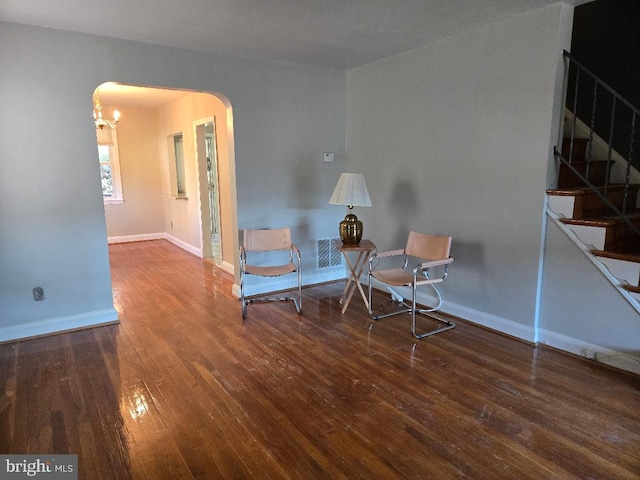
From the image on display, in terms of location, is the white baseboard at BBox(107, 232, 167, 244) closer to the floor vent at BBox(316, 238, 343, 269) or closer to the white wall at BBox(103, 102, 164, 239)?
the white wall at BBox(103, 102, 164, 239)

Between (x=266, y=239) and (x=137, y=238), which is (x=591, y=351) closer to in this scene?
(x=266, y=239)

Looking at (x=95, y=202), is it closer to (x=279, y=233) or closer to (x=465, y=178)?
(x=279, y=233)

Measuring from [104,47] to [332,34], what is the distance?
1931 millimetres

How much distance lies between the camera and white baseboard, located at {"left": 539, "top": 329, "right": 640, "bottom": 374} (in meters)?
2.70

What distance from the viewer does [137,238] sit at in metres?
7.84

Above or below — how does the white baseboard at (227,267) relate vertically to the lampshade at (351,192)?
below

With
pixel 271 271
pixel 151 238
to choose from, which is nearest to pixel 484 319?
pixel 271 271

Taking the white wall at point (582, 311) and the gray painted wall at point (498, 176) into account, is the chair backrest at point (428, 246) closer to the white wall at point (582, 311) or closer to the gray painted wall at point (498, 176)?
the gray painted wall at point (498, 176)

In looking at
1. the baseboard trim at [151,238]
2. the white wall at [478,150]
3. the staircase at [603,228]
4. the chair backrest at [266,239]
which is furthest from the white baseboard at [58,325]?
the staircase at [603,228]

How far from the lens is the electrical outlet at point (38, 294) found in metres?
3.35

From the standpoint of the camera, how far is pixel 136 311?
3977 mm

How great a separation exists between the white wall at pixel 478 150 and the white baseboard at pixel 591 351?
0.47 feet

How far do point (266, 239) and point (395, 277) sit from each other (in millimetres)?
1383

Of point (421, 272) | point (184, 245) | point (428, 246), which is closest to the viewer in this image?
point (428, 246)
